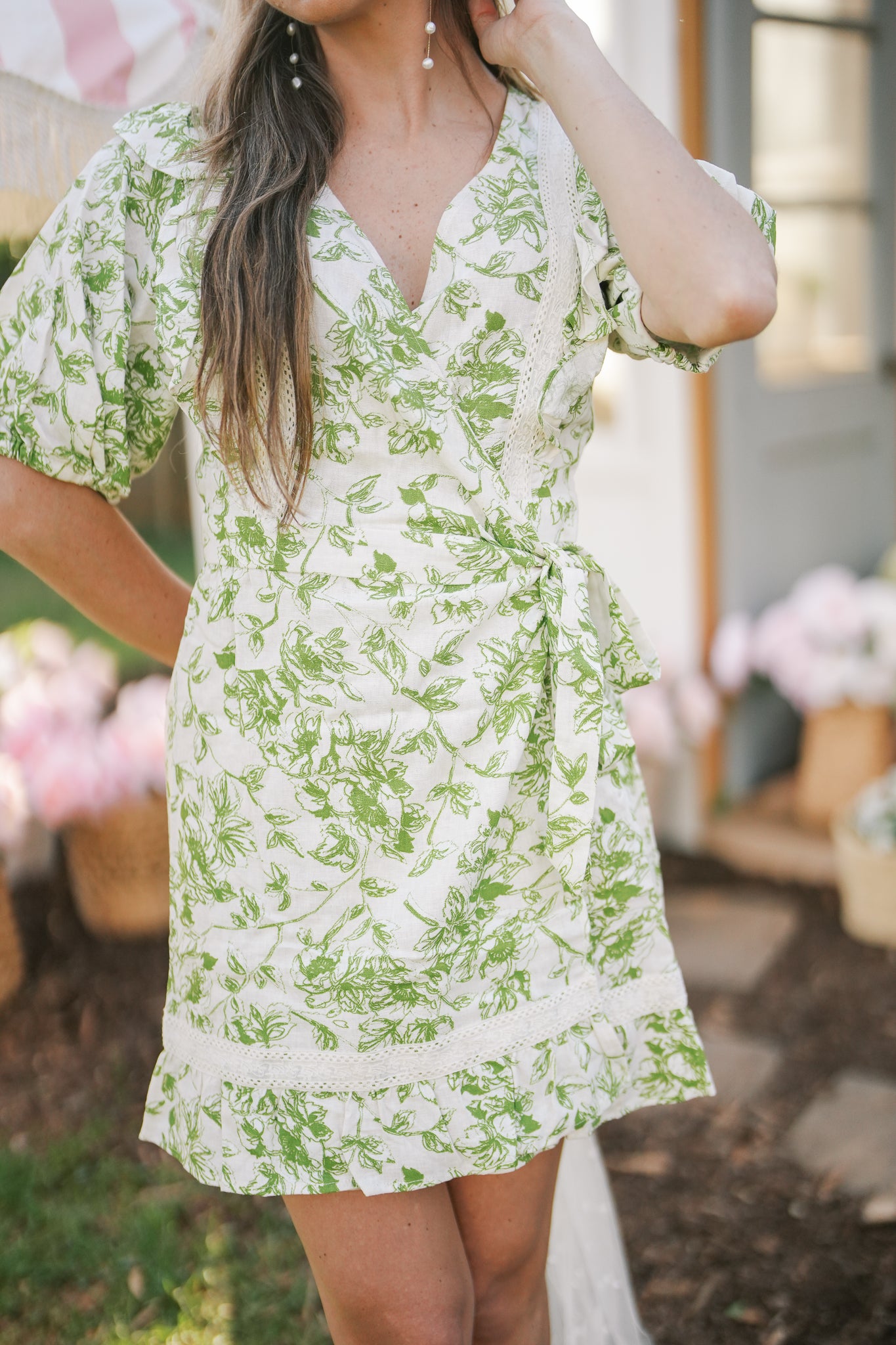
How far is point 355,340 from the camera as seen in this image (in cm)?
124

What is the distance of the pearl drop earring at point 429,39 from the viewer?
1379mm

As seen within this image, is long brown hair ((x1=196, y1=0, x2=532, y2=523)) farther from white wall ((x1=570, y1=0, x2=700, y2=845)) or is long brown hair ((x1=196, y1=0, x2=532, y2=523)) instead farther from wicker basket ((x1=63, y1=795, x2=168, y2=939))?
white wall ((x1=570, y1=0, x2=700, y2=845))

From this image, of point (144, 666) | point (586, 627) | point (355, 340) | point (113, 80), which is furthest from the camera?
point (144, 666)

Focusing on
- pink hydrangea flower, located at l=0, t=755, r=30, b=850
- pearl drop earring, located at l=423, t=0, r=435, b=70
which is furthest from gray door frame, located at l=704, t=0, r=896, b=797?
pearl drop earring, located at l=423, t=0, r=435, b=70

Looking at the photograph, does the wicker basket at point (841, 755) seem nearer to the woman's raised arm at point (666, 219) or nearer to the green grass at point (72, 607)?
the woman's raised arm at point (666, 219)

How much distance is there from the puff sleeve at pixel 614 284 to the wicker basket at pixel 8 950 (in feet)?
7.41

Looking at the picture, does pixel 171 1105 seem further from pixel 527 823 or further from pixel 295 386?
pixel 295 386

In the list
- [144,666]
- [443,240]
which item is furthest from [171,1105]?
[144,666]

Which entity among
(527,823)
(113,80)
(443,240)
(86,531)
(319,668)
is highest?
(113,80)

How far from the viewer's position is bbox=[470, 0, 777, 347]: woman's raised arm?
1.22 meters

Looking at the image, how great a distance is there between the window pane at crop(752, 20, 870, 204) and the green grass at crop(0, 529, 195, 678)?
9.04 feet

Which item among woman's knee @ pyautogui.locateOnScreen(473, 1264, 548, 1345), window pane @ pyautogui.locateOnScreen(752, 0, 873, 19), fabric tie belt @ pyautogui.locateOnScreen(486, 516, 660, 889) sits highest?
window pane @ pyautogui.locateOnScreen(752, 0, 873, 19)

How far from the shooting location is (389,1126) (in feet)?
4.21

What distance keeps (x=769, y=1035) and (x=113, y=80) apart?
7.41ft
